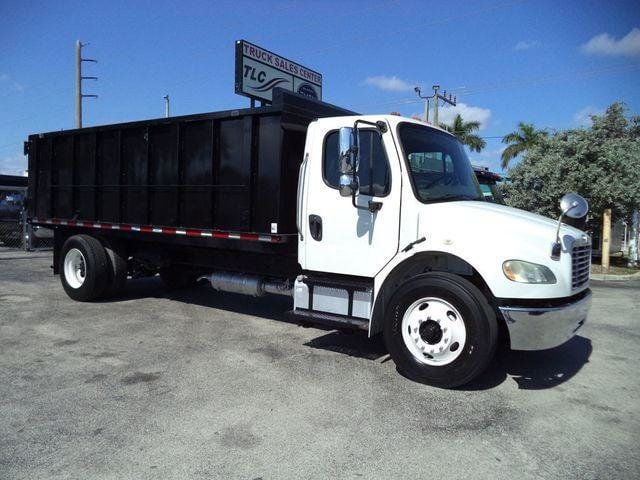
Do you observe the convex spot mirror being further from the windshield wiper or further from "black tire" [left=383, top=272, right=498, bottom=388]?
"black tire" [left=383, top=272, right=498, bottom=388]

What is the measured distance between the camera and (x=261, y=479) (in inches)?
123

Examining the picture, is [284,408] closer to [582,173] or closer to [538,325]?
[538,325]

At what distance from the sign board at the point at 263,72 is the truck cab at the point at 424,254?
42.8 feet

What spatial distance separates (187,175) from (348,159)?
2.82m

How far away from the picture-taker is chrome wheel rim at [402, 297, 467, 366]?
4.68m

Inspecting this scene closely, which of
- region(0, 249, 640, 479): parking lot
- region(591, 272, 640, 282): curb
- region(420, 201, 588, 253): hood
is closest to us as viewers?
region(0, 249, 640, 479): parking lot

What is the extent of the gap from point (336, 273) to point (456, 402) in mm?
1834

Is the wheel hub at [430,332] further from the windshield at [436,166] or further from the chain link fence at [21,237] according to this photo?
the chain link fence at [21,237]

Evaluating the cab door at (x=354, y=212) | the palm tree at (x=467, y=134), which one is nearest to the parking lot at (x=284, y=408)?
the cab door at (x=354, y=212)

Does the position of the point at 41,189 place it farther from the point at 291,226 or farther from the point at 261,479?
the point at 261,479

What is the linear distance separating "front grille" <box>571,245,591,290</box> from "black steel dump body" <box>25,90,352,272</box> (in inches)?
117

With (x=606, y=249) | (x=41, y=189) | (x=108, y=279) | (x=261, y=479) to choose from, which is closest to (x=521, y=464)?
(x=261, y=479)

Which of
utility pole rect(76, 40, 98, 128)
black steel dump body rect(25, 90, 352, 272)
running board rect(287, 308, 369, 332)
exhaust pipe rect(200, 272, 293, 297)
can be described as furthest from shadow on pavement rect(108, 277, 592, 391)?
utility pole rect(76, 40, 98, 128)

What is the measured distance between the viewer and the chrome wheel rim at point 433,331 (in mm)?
4676
